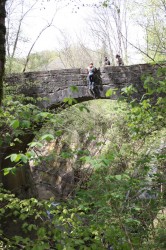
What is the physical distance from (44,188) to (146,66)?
5981mm

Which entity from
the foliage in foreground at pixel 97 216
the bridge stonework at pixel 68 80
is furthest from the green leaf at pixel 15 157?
the bridge stonework at pixel 68 80

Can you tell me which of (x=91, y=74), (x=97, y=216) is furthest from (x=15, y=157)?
(x=91, y=74)

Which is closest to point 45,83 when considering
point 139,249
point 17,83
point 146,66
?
point 17,83

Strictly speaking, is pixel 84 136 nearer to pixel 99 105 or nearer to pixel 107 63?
pixel 99 105

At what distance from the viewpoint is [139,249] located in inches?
117

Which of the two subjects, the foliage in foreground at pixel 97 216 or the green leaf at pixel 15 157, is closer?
the green leaf at pixel 15 157

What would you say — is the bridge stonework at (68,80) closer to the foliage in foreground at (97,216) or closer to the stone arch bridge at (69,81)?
the stone arch bridge at (69,81)

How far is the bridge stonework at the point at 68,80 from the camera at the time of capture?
789cm

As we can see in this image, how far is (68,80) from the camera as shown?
25.9 feet

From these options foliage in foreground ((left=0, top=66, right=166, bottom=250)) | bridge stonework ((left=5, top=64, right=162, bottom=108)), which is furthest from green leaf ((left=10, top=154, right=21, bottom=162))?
bridge stonework ((left=5, top=64, right=162, bottom=108))

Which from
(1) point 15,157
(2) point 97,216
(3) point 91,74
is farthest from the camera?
(3) point 91,74

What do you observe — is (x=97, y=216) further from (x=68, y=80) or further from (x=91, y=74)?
(x=68, y=80)

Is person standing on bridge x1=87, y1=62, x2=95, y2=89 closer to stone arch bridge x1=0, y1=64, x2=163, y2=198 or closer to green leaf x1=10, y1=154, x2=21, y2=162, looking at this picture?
stone arch bridge x1=0, y1=64, x2=163, y2=198

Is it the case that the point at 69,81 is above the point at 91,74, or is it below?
below
